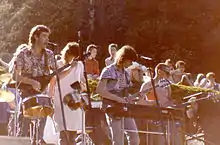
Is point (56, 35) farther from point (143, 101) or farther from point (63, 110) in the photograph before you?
point (63, 110)

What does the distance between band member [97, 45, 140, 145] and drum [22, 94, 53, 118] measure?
2.30 feet

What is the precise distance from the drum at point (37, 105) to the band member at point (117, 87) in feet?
2.30

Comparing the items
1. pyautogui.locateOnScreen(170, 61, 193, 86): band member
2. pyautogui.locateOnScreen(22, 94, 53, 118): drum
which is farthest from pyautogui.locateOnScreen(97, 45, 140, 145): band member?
pyautogui.locateOnScreen(170, 61, 193, 86): band member

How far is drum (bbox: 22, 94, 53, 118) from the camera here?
24.6 feet

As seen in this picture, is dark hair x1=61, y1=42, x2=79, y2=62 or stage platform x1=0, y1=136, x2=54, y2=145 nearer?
stage platform x1=0, y1=136, x2=54, y2=145

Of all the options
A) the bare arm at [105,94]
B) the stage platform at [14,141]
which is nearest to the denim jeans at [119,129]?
the bare arm at [105,94]

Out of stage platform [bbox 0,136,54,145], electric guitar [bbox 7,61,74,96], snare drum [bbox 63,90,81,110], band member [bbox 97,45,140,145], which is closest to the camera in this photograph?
stage platform [bbox 0,136,54,145]

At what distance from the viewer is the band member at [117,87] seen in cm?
774

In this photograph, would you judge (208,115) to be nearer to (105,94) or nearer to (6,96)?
(105,94)

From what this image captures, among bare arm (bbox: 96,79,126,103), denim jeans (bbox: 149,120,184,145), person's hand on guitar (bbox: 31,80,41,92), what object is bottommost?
denim jeans (bbox: 149,120,184,145)

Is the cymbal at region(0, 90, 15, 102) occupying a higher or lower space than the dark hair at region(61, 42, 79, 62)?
lower

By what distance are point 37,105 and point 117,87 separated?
113 cm

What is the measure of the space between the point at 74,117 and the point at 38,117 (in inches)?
31.6

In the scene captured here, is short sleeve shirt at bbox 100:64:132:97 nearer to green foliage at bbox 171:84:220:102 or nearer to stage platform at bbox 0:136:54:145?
stage platform at bbox 0:136:54:145
